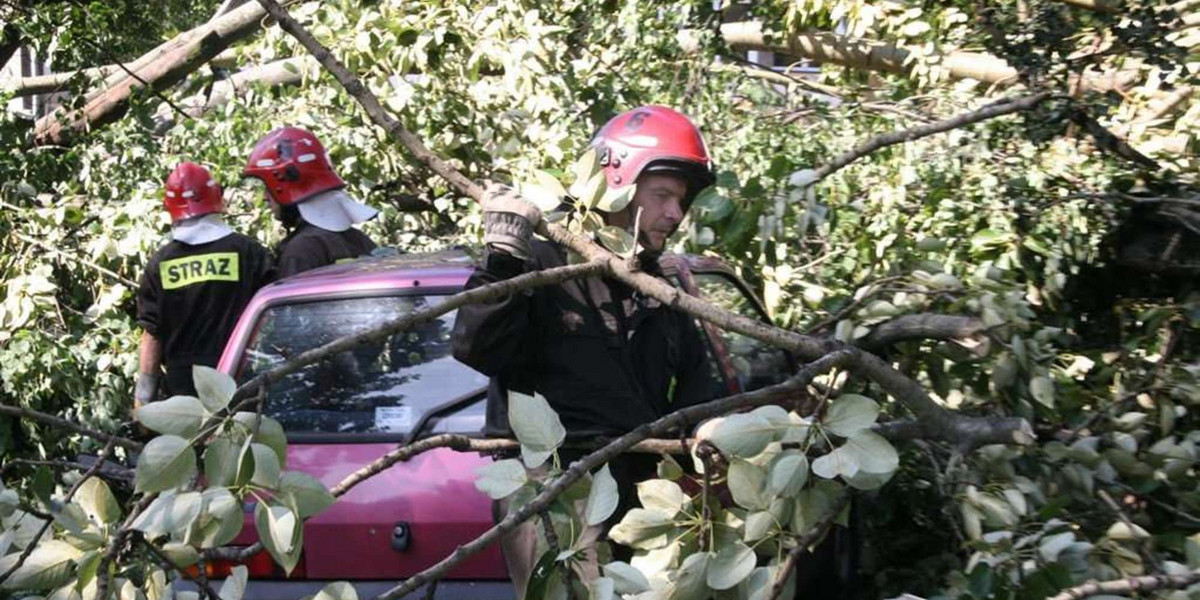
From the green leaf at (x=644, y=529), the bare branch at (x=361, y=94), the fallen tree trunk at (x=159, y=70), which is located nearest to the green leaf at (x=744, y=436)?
the green leaf at (x=644, y=529)

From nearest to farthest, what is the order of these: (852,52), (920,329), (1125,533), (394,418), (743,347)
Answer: (1125,533) → (920,329) → (394,418) → (743,347) → (852,52)

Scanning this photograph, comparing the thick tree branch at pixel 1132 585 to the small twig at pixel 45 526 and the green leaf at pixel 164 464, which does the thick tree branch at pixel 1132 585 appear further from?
the small twig at pixel 45 526

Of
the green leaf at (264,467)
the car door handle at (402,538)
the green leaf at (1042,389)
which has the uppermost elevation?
the green leaf at (264,467)

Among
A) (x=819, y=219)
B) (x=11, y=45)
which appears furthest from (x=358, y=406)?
(x=11, y=45)

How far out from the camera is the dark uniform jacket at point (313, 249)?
250 inches

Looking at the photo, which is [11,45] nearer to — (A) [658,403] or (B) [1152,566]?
(A) [658,403]

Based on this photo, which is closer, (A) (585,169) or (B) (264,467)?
(B) (264,467)

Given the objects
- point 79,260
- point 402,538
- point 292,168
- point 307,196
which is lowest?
point 79,260

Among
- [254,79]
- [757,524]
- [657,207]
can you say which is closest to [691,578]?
[757,524]

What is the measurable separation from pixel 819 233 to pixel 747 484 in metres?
2.40

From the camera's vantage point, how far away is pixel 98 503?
3289 mm

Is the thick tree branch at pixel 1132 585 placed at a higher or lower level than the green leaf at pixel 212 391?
lower

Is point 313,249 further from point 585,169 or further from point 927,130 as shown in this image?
point 585,169

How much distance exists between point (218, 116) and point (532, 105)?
2.12 metres
